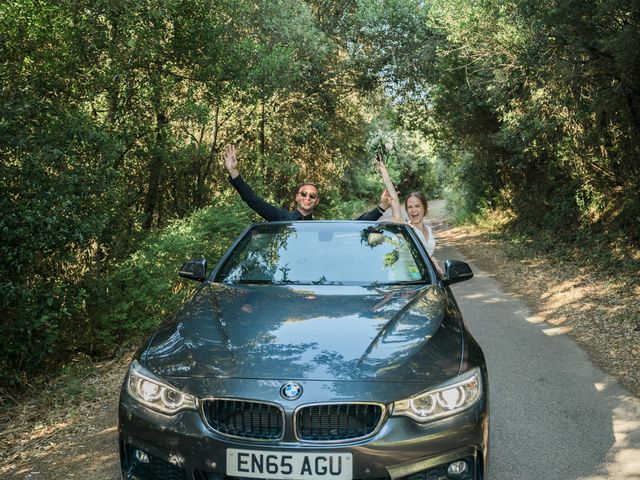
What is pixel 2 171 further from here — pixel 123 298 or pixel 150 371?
pixel 150 371

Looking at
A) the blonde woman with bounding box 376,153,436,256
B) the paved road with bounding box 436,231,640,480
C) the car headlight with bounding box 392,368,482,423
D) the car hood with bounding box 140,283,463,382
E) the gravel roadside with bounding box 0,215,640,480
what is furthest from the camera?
the blonde woman with bounding box 376,153,436,256

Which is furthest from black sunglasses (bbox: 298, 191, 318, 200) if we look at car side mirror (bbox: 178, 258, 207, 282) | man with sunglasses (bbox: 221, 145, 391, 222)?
car side mirror (bbox: 178, 258, 207, 282)

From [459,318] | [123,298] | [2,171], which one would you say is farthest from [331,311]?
[123,298]

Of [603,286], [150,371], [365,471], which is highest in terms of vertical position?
[150,371]

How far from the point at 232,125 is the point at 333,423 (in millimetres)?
14500

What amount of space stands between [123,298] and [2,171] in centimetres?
227

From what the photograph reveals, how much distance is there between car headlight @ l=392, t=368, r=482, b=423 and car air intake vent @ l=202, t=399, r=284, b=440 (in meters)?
0.55

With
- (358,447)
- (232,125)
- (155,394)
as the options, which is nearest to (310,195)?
(155,394)

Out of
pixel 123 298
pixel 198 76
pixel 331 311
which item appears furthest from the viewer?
pixel 198 76

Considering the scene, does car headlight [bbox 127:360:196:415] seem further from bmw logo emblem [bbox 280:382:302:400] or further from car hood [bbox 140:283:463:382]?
bmw logo emblem [bbox 280:382:302:400]

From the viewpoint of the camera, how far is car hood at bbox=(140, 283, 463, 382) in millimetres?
3092

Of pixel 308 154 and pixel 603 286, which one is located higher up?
pixel 308 154

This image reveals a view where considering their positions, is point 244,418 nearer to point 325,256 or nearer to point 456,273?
point 325,256

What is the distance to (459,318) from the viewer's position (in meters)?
3.91
